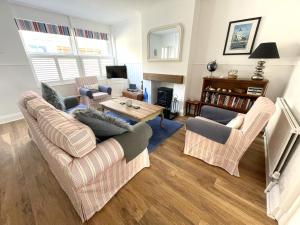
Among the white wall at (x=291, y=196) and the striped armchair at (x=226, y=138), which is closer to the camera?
the white wall at (x=291, y=196)

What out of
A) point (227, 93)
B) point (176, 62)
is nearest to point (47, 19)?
point (176, 62)

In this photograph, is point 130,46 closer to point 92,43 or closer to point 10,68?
point 92,43

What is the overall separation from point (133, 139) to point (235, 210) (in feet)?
3.85

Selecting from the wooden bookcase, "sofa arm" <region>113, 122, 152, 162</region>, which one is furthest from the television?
"sofa arm" <region>113, 122, 152, 162</region>

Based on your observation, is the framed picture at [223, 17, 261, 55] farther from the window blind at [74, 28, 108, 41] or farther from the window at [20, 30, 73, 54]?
the window at [20, 30, 73, 54]

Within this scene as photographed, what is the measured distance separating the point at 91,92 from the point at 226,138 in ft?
10.4

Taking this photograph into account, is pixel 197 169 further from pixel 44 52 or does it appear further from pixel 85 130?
pixel 44 52

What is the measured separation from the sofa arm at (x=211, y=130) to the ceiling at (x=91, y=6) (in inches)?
108

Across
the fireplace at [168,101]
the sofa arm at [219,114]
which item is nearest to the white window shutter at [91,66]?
the fireplace at [168,101]

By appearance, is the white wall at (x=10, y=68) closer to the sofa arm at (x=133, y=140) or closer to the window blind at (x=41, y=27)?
the window blind at (x=41, y=27)

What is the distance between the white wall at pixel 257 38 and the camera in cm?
197

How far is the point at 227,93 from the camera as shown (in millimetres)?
2543

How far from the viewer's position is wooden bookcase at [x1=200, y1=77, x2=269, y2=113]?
2301 mm

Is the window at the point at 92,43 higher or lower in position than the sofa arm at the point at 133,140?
higher
